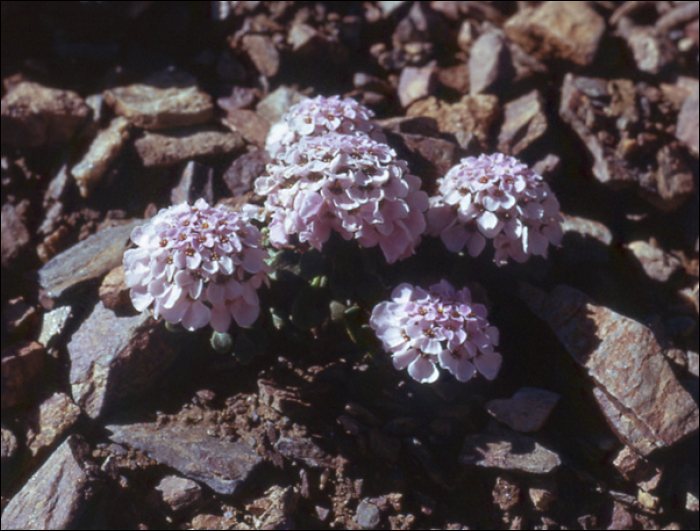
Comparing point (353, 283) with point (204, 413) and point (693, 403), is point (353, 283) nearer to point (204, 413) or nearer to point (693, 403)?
point (204, 413)

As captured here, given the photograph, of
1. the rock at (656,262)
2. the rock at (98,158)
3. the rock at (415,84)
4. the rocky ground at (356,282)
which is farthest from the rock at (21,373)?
the rock at (656,262)

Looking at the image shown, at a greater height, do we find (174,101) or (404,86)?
(174,101)

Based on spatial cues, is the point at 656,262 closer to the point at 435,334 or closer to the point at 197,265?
the point at 435,334

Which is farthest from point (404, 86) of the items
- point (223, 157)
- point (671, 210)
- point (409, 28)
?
point (671, 210)

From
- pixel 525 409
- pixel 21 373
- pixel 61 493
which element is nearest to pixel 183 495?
pixel 61 493

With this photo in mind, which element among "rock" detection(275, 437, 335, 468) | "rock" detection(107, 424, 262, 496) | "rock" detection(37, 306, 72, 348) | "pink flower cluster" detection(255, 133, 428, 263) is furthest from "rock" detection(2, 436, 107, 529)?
"pink flower cluster" detection(255, 133, 428, 263)

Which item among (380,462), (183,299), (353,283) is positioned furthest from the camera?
(380,462)

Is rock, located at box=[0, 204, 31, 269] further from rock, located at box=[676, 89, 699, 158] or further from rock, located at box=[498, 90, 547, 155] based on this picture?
rock, located at box=[676, 89, 699, 158]
